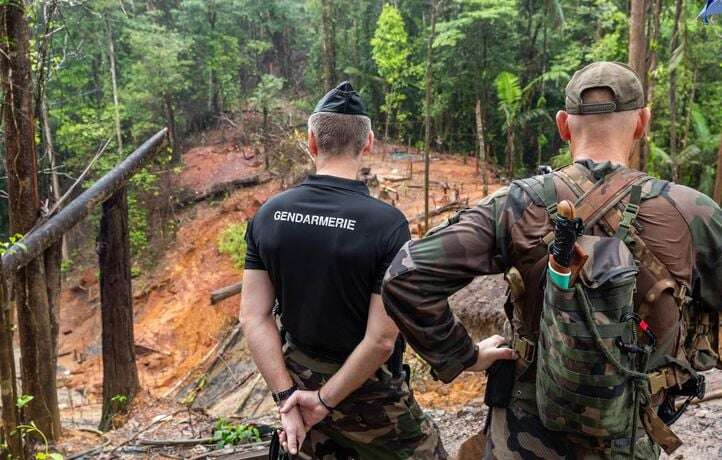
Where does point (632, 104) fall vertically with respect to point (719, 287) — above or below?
above

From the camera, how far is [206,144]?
82.5ft

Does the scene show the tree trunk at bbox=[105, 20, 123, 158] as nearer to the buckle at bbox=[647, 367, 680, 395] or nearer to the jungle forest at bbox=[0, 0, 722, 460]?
the jungle forest at bbox=[0, 0, 722, 460]

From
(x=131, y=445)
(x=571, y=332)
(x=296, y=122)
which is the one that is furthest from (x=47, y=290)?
(x=296, y=122)

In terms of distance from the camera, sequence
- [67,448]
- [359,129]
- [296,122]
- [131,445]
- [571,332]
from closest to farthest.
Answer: [571,332], [359,129], [131,445], [67,448], [296,122]

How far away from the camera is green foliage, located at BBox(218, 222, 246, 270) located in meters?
16.0

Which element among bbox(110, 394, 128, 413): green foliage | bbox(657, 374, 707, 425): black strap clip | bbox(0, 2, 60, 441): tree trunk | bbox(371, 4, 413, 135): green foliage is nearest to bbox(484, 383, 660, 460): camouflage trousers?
bbox(657, 374, 707, 425): black strap clip

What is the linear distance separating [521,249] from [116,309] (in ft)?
23.0

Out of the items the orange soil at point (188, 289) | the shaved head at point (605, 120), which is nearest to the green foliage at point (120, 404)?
the orange soil at point (188, 289)

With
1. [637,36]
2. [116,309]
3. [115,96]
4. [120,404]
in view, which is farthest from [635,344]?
[115,96]

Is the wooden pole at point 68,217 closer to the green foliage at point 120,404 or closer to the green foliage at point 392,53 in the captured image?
the green foliage at point 120,404

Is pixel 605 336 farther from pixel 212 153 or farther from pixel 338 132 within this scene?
pixel 212 153

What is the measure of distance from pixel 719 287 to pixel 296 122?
23.2m

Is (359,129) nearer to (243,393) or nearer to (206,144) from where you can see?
(243,393)

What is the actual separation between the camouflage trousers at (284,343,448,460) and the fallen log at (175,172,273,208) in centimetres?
1778
